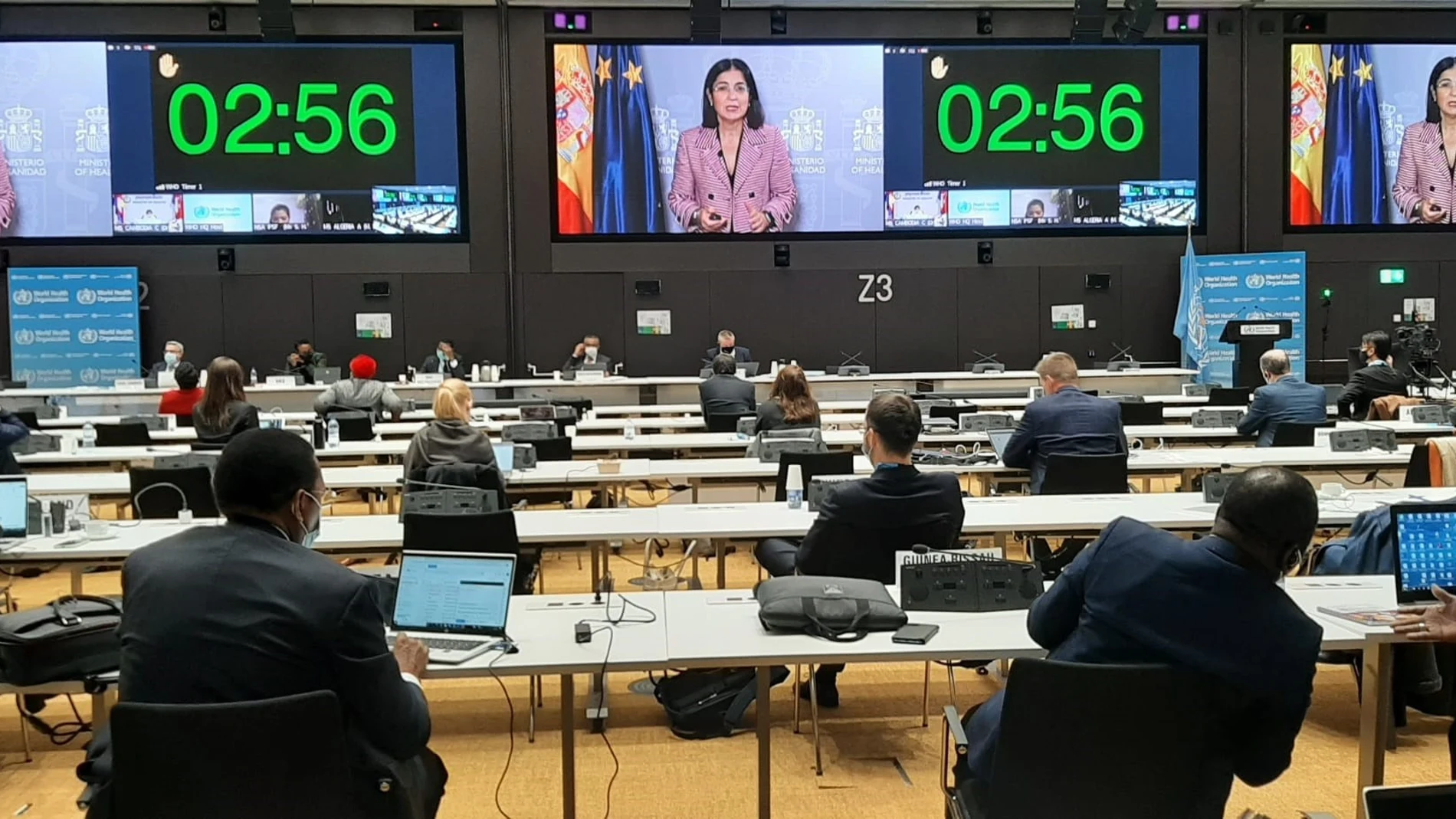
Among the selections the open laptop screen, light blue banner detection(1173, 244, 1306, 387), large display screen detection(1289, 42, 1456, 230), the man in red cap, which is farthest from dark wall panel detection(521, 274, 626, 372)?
the open laptop screen

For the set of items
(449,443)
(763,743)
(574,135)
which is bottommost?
(763,743)

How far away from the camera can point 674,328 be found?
14219mm

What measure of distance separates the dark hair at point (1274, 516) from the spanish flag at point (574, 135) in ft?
40.8

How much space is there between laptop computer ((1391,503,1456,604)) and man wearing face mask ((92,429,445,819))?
2645 mm

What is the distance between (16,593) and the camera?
6242 mm

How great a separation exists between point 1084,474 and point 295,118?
1162 centimetres

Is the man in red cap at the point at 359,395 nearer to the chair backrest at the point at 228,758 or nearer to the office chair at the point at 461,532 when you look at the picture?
the office chair at the point at 461,532

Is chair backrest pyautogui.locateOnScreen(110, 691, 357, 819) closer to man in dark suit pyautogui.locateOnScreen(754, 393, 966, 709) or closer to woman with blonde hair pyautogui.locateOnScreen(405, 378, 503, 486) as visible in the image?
man in dark suit pyautogui.locateOnScreen(754, 393, 966, 709)

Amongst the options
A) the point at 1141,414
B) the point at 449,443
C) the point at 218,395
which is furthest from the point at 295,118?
the point at 1141,414

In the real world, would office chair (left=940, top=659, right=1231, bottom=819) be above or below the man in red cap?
below

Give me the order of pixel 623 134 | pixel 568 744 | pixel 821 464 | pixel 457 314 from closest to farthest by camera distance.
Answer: pixel 568 744 → pixel 821 464 → pixel 623 134 → pixel 457 314

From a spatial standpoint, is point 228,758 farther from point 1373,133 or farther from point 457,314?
point 1373,133

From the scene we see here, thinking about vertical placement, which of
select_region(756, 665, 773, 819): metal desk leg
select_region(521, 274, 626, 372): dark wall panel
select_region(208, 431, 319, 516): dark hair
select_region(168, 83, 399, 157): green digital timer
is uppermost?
select_region(168, 83, 399, 157): green digital timer

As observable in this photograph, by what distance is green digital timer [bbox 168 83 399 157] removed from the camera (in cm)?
1337
